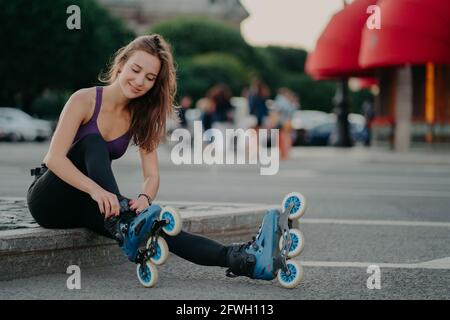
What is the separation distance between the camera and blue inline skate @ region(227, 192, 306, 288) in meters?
4.78

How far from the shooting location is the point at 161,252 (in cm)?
475

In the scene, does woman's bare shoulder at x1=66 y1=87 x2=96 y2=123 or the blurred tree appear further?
the blurred tree

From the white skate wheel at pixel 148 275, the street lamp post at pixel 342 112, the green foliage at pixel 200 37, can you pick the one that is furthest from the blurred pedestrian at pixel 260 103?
the green foliage at pixel 200 37

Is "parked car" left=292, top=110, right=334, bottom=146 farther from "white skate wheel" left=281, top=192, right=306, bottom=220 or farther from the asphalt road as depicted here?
"white skate wheel" left=281, top=192, right=306, bottom=220

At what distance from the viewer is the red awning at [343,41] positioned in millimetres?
23266

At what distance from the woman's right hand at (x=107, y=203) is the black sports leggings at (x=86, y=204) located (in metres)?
0.16

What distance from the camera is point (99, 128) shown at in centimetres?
524

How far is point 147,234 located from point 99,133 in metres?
0.77

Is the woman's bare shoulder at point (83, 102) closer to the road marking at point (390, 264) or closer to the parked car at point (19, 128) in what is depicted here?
the road marking at point (390, 264)

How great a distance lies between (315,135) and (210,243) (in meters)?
30.3

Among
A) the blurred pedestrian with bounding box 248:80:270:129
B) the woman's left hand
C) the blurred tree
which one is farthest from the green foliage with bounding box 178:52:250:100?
the woman's left hand
